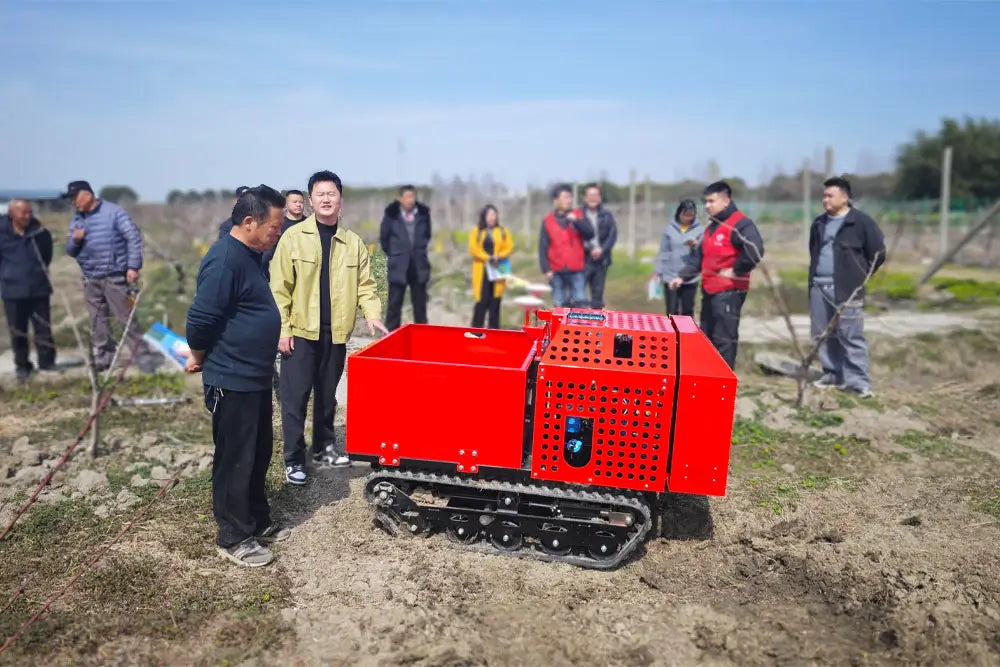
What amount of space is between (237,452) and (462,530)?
4.41 ft

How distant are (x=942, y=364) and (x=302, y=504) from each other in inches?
313

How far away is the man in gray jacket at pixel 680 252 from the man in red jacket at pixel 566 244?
114 cm

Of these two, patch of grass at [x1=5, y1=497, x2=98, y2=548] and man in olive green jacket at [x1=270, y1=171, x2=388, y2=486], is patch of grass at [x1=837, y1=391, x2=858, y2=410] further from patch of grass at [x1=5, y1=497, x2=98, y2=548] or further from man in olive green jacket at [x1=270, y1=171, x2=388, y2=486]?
patch of grass at [x1=5, y1=497, x2=98, y2=548]

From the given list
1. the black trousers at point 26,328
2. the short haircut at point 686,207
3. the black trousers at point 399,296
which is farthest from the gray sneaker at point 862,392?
the black trousers at point 26,328

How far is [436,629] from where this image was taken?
148 inches

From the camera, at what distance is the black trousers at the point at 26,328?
339 inches

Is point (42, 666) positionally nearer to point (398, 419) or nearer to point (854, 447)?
point (398, 419)

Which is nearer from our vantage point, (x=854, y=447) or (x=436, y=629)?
(x=436, y=629)

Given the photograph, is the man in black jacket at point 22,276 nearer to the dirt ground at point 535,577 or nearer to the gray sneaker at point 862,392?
the dirt ground at point 535,577

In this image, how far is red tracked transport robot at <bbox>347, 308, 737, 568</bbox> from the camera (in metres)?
4.13

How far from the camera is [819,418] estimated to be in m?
6.81

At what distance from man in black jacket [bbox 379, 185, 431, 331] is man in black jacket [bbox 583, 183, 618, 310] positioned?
207 cm

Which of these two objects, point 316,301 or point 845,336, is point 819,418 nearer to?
point 845,336

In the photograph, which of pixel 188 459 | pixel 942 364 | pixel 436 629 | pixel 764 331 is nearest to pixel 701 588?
pixel 436 629
